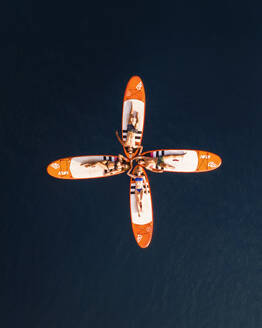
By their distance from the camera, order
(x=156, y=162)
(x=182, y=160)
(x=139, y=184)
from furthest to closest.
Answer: (x=182, y=160) → (x=156, y=162) → (x=139, y=184)

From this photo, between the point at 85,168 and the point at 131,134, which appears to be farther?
the point at 85,168

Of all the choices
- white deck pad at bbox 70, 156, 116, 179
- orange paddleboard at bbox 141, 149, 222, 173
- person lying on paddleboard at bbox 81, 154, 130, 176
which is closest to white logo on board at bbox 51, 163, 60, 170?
white deck pad at bbox 70, 156, 116, 179

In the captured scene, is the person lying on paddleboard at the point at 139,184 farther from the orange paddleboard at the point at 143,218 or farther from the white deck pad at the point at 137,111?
the white deck pad at the point at 137,111

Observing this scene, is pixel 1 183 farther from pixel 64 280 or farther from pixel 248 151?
pixel 248 151

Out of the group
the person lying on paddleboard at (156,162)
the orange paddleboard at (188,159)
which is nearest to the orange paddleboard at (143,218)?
the person lying on paddleboard at (156,162)

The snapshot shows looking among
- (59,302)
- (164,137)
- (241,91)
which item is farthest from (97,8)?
(59,302)

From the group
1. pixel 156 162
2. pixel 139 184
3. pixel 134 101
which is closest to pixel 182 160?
pixel 156 162

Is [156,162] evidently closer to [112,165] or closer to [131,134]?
[131,134]

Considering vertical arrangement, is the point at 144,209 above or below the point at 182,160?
below
